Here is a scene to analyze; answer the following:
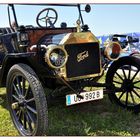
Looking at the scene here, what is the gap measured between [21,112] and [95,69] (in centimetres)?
124

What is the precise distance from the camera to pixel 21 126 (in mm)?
4680

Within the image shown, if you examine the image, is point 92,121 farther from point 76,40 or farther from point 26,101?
point 76,40

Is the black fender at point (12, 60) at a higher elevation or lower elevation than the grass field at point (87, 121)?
higher

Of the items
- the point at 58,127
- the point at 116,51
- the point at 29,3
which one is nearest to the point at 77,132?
the point at 58,127

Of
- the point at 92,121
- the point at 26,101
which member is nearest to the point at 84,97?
the point at 92,121

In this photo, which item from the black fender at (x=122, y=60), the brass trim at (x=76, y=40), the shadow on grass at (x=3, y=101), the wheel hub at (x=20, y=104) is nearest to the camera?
the wheel hub at (x=20, y=104)

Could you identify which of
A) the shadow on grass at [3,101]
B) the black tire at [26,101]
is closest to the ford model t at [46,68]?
the black tire at [26,101]

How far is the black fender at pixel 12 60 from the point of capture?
461cm

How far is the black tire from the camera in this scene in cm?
408

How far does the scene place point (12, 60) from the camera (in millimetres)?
4945

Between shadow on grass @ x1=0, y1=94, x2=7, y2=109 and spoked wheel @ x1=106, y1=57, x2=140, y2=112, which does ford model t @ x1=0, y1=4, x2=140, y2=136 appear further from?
shadow on grass @ x1=0, y1=94, x2=7, y2=109

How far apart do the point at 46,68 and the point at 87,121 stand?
103 centimetres

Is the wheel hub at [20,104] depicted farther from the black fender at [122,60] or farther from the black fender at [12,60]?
the black fender at [122,60]

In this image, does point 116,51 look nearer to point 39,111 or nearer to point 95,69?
point 95,69
